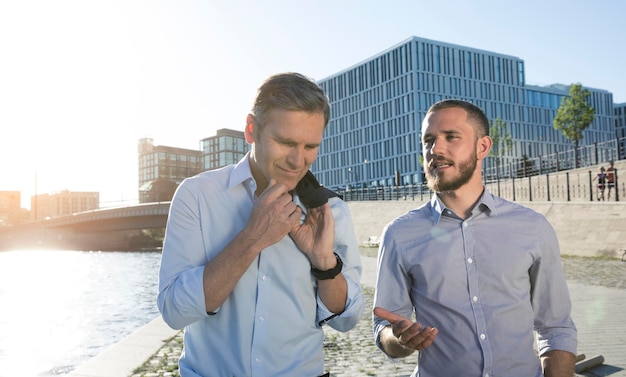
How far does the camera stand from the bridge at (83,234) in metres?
57.5

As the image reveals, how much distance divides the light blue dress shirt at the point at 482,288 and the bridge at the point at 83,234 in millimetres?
56179

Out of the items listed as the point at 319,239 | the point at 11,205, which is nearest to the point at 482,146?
the point at 319,239

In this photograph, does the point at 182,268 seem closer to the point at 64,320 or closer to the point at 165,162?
the point at 64,320

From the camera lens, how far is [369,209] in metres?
40.8

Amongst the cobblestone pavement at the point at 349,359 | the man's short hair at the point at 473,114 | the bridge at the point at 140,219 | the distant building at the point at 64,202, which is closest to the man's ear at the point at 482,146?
the man's short hair at the point at 473,114

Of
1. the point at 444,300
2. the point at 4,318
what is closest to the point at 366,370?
the point at 444,300

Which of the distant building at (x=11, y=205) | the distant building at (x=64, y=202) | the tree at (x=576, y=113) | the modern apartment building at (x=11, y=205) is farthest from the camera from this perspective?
the distant building at (x=64, y=202)

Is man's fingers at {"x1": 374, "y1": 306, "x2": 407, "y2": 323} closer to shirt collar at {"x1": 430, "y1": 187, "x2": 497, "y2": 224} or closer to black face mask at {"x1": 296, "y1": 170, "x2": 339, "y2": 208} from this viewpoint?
black face mask at {"x1": 296, "y1": 170, "x2": 339, "y2": 208}

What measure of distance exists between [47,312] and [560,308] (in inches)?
476

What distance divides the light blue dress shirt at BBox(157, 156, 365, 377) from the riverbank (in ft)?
10.6

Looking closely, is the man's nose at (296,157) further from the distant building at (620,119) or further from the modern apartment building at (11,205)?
the modern apartment building at (11,205)

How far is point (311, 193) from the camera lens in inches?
74.6

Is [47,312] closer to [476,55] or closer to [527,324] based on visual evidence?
[527,324]

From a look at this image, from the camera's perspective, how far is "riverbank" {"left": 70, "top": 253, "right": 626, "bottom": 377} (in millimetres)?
4988
